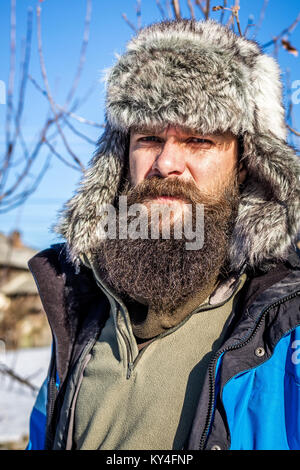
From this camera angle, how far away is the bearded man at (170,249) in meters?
1.77

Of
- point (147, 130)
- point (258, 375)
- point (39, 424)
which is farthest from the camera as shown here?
point (39, 424)

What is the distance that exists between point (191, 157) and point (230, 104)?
318mm

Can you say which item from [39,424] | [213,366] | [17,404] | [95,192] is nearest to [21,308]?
[17,404]

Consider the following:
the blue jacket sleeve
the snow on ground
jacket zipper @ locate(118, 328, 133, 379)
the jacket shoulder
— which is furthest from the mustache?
the snow on ground

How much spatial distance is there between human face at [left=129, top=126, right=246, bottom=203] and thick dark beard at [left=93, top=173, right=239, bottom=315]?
45 millimetres

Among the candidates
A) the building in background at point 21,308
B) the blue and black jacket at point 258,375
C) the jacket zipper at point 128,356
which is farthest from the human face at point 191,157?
the building in background at point 21,308

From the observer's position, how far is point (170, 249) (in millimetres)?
2088

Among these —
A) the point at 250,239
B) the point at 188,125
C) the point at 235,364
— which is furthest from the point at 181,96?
the point at 235,364

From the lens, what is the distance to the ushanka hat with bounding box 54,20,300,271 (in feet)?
6.44

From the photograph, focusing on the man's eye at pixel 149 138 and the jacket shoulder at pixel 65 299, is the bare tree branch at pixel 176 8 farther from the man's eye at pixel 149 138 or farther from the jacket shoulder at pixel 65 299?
the jacket shoulder at pixel 65 299

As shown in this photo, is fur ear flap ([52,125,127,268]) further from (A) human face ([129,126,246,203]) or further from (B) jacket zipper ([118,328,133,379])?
(B) jacket zipper ([118,328,133,379])

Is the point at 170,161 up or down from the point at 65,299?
up

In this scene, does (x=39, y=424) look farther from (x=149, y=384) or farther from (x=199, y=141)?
(x=199, y=141)

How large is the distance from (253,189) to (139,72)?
2.83 ft
